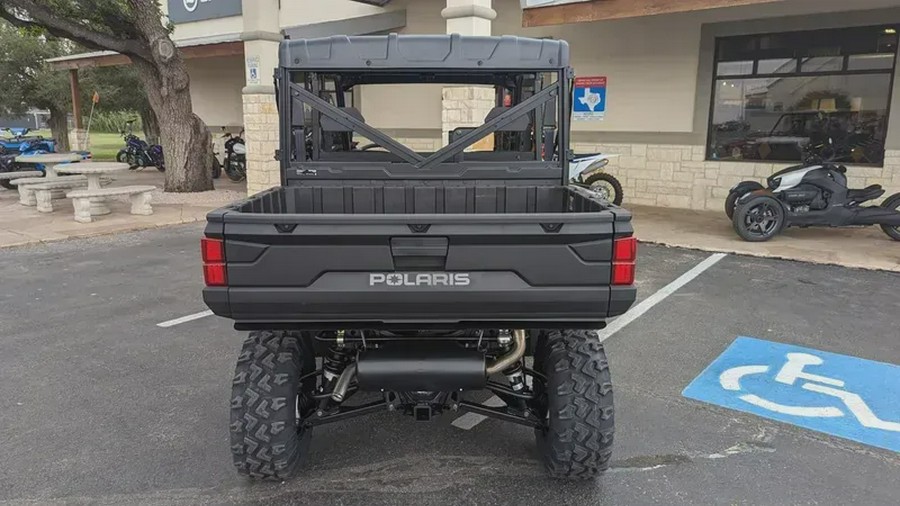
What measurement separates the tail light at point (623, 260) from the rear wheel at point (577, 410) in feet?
1.80

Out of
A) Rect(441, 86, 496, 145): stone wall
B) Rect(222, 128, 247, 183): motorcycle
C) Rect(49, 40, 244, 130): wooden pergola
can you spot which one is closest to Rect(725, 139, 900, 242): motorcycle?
Rect(441, 86, 496, 145): stone wall

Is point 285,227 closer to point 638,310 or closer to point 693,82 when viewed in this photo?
point 638,310

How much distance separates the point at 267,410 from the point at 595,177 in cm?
869

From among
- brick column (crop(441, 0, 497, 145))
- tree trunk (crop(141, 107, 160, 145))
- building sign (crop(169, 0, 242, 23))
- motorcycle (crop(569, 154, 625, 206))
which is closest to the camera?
brick column (crop(441, 0, 497, 145))

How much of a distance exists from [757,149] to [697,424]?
8.01 metres

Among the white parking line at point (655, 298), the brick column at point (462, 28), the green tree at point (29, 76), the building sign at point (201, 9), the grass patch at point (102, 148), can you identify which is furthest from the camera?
the grass patch at point (102, 148)

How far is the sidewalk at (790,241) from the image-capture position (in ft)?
23.9

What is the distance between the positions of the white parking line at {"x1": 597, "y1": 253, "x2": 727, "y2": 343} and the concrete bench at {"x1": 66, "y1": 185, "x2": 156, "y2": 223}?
8.13 metres

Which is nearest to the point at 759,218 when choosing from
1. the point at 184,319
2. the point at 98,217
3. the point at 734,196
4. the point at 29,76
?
the point at 734,196

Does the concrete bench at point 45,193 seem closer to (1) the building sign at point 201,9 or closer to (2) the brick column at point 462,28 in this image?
(2) the brick column at point 462,28

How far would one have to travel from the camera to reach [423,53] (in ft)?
11.4

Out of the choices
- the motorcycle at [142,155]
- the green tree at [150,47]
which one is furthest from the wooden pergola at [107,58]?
the green tree at [150,47]

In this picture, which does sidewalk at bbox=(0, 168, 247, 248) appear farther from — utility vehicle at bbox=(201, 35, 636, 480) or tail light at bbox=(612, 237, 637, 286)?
tail light at bbox=(612, 237, 637, 286)

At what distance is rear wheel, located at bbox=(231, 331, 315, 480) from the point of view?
8.84ft
